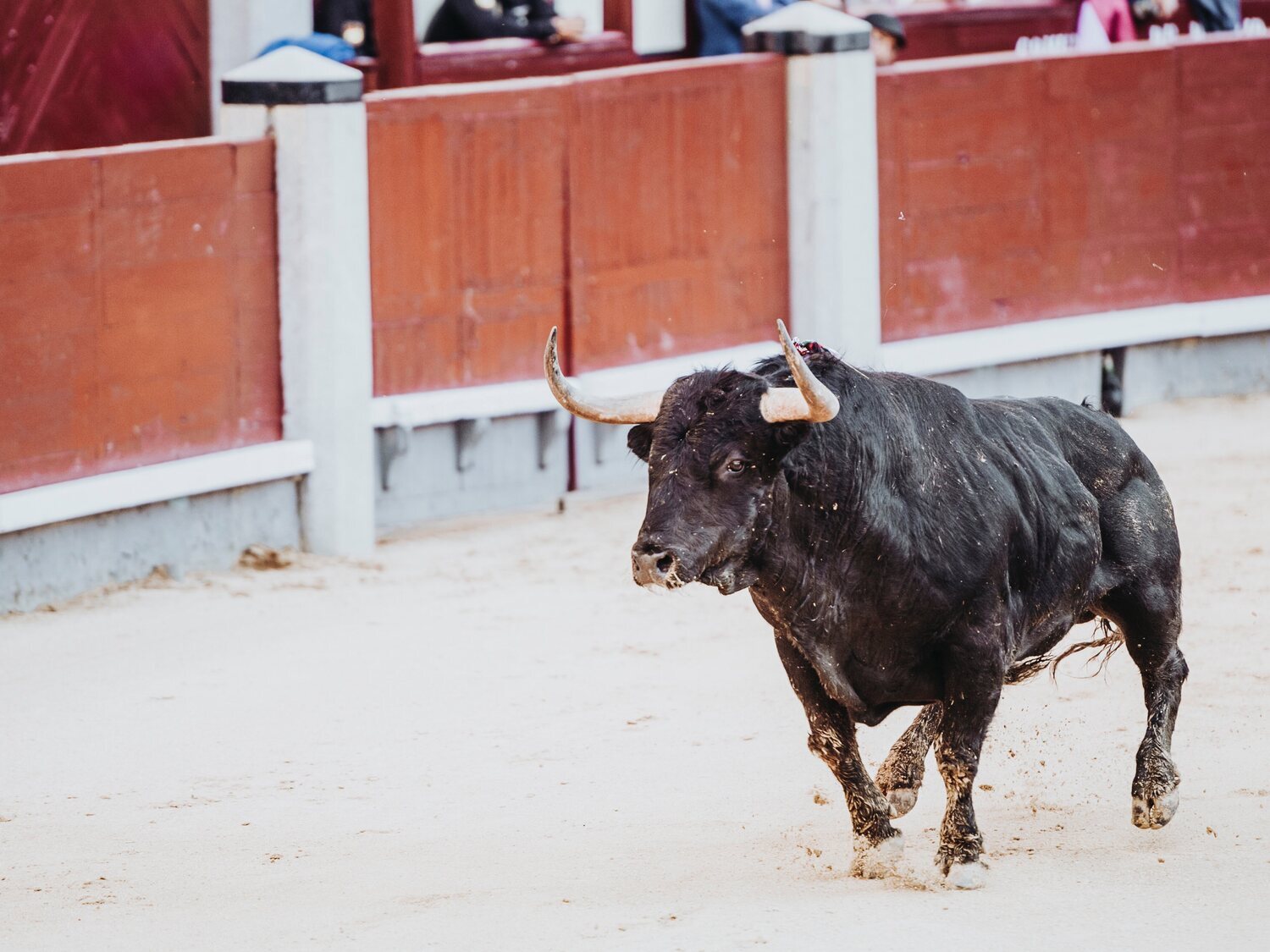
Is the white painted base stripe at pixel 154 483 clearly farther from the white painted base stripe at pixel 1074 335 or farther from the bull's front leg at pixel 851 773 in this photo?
the bull's front leg at pixel 851 773

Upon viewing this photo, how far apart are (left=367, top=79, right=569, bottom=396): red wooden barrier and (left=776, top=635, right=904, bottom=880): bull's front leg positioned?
392 centimetres

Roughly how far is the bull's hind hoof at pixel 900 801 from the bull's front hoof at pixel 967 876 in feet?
1.33

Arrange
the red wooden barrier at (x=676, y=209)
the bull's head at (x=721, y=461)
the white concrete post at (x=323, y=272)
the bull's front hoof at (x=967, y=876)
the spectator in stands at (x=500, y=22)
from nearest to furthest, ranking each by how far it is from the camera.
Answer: the bull's head at (x=721, y=461) < the bull's front hoof at (x=967, y=876) < the white concrete post at (x=323, y=272) < the red wooden barrier at (x=676, y=209) < the spectator in stands at (x=500, y=22)

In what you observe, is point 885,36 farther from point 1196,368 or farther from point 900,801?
point 900,801

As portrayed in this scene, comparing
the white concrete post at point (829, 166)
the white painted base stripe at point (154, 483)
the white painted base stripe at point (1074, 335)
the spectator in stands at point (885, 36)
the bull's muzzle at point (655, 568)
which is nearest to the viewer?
the bull's muzzle at point (655, 568)

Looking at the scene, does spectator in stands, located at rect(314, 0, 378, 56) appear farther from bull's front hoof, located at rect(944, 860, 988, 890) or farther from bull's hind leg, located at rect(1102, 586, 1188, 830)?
bull's front hoof, located at rect(944, 860, 988, 890)

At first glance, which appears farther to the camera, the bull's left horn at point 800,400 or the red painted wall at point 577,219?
the red painted wall at point 577,219

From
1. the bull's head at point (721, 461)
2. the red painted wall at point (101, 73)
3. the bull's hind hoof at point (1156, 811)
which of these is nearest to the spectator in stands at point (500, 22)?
the red painted wall at point (101, 73)

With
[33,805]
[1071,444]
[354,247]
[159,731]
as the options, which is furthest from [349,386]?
[1071,444]

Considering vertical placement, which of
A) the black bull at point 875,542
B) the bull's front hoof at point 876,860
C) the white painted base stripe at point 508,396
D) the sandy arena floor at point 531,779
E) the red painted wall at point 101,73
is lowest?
the sandy arena floor at point 531,779

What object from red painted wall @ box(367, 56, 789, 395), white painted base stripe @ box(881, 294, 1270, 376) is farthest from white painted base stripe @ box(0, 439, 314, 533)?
white painted base stripe @ box(881, 294, 1270, 376)

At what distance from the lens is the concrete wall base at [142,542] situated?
723cm

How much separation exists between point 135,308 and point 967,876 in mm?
3902

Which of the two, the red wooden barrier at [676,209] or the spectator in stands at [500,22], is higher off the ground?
the spectator in stands at [500,22]
